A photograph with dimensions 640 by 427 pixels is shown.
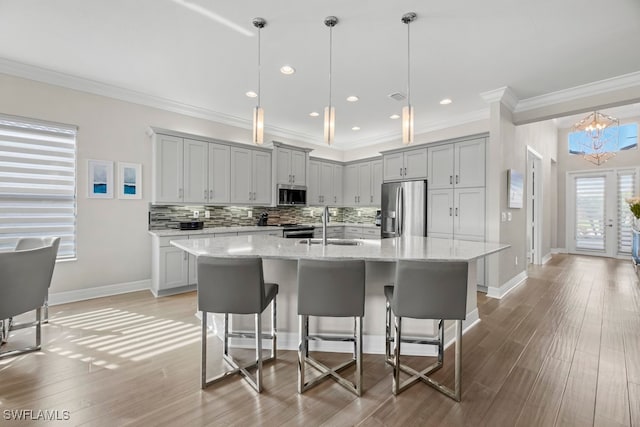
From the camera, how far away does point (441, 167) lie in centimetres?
487

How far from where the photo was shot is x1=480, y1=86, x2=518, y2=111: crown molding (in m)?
3.98

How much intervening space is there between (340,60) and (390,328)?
9.37 ft

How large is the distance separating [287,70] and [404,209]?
3133mm

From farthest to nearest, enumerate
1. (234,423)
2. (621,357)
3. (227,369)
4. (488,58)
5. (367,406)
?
(488,58) < (621,357) < (227,369) < (367,406) < (234,423)

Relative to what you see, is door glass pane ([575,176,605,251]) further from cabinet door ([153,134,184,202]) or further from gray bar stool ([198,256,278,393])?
cabinet door ([153,134,184,202])

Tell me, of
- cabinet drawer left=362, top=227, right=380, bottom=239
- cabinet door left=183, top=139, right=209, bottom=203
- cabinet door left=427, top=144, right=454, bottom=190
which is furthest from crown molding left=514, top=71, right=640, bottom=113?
cabinet door left=183, top=139, right=209, bottom=203

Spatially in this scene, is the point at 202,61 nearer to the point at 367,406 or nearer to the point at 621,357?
the point at 367,406

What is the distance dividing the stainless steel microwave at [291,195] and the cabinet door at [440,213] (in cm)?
247

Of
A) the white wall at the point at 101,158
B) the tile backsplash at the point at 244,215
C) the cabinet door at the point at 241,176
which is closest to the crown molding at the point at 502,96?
the tile backsplash at the point at 244,215

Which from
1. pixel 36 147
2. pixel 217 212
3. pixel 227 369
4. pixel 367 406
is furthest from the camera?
pixel 217 212

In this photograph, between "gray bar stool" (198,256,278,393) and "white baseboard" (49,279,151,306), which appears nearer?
"gray bar stool" (198,256,278,393)

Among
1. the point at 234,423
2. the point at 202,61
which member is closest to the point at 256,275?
the point at 234,423

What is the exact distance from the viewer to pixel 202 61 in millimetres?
3324

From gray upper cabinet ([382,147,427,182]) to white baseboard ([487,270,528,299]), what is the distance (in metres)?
2.10
